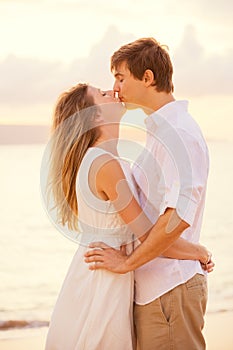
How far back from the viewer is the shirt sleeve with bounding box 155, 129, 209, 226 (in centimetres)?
238

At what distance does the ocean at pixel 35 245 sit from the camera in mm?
6500

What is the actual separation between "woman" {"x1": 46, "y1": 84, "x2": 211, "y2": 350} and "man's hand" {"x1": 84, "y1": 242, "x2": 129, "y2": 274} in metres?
0.02

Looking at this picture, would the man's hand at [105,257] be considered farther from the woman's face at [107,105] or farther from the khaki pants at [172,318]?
the woman's face at [107,105]

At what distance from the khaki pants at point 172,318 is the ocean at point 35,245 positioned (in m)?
2.90

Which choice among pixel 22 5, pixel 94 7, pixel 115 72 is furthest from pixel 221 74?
pixel 115 72

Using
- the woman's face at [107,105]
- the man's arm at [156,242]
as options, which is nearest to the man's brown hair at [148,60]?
the woman's face at [107,105]

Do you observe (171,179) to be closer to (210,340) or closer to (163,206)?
(163,206)

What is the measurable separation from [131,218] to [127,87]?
1.60ft

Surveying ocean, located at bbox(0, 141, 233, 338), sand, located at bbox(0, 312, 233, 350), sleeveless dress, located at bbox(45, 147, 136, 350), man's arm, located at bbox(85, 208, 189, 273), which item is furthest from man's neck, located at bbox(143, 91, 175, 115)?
ocean, located at bbox(0, 141, 233, 338)

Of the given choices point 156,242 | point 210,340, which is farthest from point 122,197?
point 210,340

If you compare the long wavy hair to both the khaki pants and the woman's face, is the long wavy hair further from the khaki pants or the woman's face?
the khaki pants

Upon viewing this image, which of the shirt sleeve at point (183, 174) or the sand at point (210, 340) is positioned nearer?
the shirt sleeve at point (183, 174)

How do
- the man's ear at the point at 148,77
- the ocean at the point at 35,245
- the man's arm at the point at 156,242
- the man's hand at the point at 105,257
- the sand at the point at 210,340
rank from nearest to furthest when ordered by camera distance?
the man's arm at the point at 156,242
the man's hand at the point at 105,257
the man's ear at the point at 148,77
the sand at the point at 210,340
the ocean at the point at 35,245

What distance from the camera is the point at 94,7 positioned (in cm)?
1206
